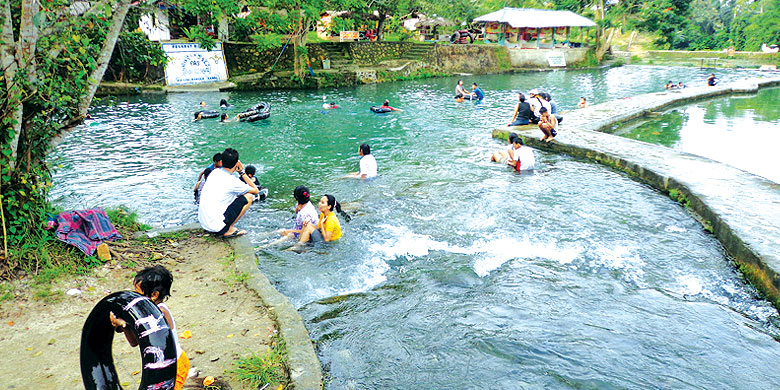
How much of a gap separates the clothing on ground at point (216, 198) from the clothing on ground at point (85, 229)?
131 cm

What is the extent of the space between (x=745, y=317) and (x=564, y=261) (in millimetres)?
→ 2406

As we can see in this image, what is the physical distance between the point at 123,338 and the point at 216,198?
324 cm

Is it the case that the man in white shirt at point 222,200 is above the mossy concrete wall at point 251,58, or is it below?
below

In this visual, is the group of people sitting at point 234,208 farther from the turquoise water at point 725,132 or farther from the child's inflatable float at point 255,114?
the child's inflatable float at point 255,114

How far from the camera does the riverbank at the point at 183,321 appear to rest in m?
4.66

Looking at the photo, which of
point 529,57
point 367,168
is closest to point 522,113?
point 367,168

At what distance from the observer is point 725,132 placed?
59.8 feet

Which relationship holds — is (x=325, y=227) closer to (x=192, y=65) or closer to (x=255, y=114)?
(x=255, y=114)

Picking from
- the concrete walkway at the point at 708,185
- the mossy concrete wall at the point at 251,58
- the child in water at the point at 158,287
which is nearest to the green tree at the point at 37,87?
the child in water at the point at 158,287

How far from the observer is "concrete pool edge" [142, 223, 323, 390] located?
15.1ft

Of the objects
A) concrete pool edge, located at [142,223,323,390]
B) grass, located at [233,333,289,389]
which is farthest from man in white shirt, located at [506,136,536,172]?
grass, located at [233,333,289,389]

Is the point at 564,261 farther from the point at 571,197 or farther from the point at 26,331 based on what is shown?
the point at 26,331

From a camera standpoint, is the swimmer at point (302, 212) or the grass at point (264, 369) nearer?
the grass at point (264, 369)

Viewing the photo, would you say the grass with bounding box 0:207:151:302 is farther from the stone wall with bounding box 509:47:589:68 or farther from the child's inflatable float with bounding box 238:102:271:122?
the stone wall with bounding box 509:47:589:68
